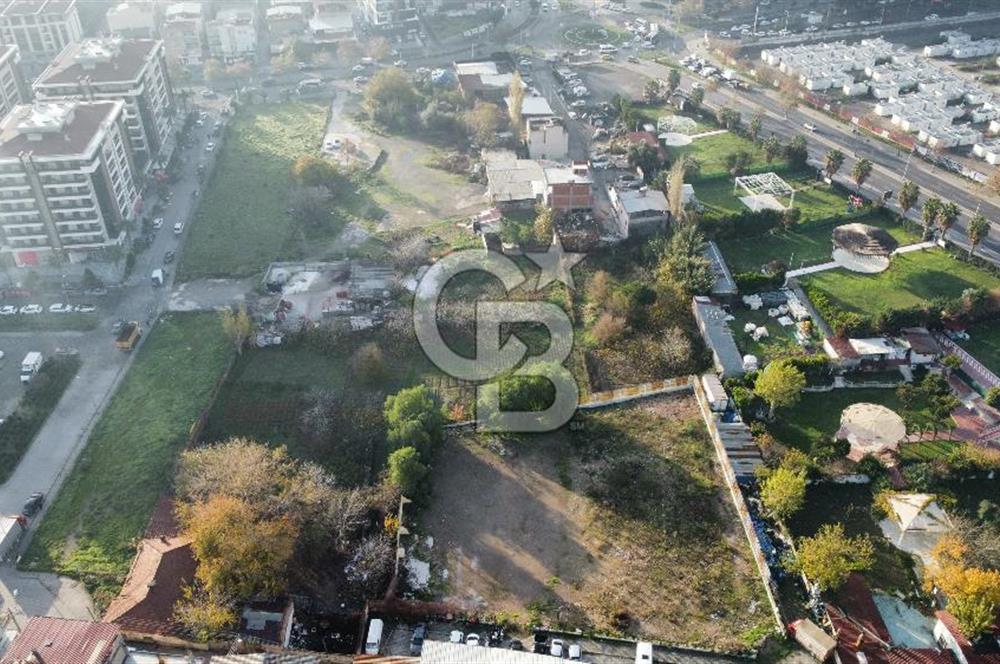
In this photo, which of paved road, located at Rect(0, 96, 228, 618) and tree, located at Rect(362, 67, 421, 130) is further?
tree, located at Rect(362, 67, 421, 130)

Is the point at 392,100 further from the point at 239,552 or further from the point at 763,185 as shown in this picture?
the point at 239,552

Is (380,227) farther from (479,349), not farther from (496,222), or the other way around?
(479,349)

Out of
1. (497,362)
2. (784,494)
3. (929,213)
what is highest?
(929,213)

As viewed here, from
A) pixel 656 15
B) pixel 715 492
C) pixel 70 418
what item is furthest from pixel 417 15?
pixel 715 492

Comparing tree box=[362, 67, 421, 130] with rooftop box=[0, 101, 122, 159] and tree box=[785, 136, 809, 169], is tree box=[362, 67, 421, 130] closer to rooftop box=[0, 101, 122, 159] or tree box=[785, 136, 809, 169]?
rooftop box=[0, 101, 122, 159]

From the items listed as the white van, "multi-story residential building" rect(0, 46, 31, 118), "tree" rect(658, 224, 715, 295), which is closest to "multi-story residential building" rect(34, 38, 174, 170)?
"multi-story residential building" rect(0, 46, 31, 118)

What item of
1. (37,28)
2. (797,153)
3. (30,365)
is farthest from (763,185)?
(37,28)

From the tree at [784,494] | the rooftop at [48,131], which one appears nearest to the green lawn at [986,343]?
the tree at [784,494]
